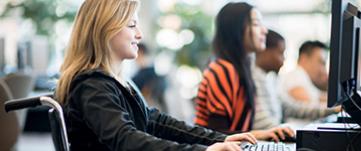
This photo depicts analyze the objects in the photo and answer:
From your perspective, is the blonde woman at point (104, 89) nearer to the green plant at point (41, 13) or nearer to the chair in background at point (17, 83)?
the chair in background at point (17, 83)

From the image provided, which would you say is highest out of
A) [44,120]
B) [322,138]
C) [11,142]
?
[322,138]

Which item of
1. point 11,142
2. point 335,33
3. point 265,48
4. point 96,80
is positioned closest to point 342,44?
point 335,33

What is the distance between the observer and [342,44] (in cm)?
149

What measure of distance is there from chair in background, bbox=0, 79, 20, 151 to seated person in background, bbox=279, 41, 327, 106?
1621mm

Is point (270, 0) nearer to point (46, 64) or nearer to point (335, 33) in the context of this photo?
point (46, 64)

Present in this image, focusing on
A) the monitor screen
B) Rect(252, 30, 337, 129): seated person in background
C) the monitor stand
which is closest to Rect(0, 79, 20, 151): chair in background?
Rect(252, 30, 337, 129): seated person in background

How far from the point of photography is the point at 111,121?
4.92 feet

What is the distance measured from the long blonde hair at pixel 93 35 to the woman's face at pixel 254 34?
1111 mm

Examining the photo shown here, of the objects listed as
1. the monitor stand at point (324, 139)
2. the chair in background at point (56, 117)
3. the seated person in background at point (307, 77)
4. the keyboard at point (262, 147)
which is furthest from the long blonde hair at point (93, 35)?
the seated person in background at point (307, 77)

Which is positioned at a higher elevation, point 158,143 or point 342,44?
point 342,44

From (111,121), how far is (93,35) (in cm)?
31

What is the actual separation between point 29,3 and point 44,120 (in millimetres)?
1523

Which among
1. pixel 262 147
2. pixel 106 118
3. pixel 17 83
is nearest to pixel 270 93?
pixel 262 147

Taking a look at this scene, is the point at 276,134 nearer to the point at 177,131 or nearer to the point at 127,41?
the point at 177,131
